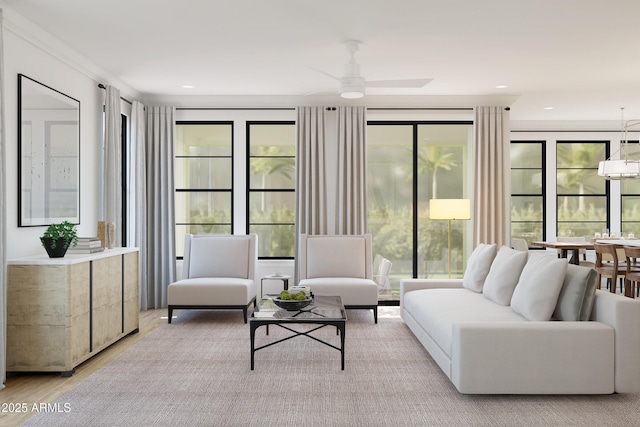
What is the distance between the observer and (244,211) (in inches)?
297

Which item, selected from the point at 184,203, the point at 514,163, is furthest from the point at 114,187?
the point at 514,163

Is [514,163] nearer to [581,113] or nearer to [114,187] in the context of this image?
[581,113]

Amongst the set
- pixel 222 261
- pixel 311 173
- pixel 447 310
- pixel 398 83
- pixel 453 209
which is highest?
pixel 398 83

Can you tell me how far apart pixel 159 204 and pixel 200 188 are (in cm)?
59

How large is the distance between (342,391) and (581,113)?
6.80 m

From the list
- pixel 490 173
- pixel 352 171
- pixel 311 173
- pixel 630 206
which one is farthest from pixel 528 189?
pixel 311 173

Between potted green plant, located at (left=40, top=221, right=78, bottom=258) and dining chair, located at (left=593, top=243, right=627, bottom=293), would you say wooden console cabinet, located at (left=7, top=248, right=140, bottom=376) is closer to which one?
potted green plant, located at (left=40, top=221, right=78, bottom=258)

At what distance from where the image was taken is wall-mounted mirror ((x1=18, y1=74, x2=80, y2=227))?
4.48 meters

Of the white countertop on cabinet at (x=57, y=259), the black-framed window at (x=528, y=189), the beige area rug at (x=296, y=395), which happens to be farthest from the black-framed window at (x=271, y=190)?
the black-framed window at (x=528, y=189)

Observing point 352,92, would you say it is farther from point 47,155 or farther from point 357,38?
point 47,155

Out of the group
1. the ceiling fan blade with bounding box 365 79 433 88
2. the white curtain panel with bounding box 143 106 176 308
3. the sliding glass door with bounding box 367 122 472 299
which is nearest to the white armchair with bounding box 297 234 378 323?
the sliding glass door with bounding box 367 122 472 299

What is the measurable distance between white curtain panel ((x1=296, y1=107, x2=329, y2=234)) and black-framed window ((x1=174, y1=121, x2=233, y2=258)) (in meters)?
0.94

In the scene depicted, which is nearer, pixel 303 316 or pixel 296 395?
pixel 296 395

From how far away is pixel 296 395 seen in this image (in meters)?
3.69
